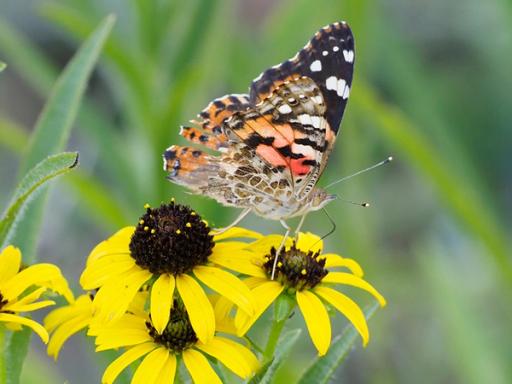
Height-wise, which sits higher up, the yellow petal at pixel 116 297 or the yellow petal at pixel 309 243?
the yellow petal at pixel 309 243

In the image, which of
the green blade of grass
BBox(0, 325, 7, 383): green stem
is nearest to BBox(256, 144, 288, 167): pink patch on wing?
BBox(0, 325, 7, 383): green stem

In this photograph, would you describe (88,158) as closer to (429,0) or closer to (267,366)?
(429,0)

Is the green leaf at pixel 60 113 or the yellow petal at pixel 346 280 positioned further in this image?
the green leaf at pixel 60 113

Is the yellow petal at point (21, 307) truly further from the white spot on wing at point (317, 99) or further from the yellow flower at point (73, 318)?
the white spot on wing at point (317, 99)

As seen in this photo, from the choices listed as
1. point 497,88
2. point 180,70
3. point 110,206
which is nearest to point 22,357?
point 110,206

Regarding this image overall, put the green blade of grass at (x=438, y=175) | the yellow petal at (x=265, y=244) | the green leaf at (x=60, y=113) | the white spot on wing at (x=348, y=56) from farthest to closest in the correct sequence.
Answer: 1. the green blade of grass at (x=438, y=175)
2. the white spot on wing at (x=348, y=56)
3. the green leaf at (x=60, y=113)
4. the yellow petal at (x=265, y=244)

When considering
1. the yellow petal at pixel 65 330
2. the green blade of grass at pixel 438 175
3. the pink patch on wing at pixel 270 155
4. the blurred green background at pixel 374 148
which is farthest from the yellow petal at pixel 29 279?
the green blade of grass at pixel 438 175

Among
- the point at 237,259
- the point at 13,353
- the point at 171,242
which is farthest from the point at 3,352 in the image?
the point at 237,259
